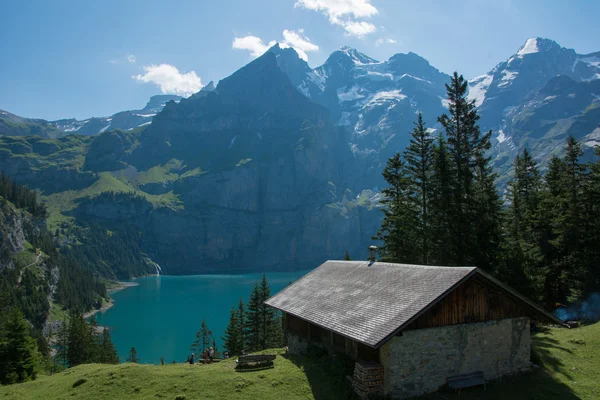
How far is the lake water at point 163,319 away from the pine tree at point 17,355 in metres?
59.6

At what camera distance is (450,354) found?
19234 millimetres

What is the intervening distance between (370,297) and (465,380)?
5.98 meters

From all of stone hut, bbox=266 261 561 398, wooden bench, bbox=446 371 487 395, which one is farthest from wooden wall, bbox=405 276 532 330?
wooden bench, bbox=446 371 487 395

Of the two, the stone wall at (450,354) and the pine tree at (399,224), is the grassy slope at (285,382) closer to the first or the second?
the stone wall at (450,354)

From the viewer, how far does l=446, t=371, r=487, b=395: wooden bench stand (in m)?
18.7

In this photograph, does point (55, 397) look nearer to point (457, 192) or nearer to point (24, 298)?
point (457, 192)

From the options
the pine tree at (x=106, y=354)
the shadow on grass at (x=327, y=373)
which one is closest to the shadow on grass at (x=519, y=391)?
the shadow on grass at (x=327, y=373)

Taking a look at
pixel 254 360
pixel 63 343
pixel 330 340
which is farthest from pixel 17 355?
pixel 63 343

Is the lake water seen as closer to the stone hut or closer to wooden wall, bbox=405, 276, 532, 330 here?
the stone hut

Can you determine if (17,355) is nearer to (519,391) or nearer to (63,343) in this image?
(519,391)

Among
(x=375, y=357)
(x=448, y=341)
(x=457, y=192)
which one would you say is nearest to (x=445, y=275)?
(x=448, y=341)

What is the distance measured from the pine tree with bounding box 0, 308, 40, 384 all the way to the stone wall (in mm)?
32769

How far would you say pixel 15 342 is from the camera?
1361 inches

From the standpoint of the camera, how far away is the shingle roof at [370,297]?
18.3 m
